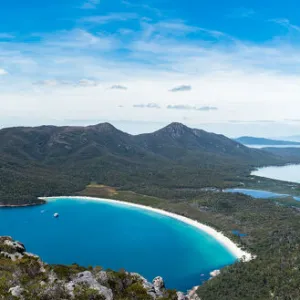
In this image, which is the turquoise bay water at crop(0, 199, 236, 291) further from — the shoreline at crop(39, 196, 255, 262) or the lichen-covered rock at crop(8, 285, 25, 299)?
the lichen-covered rock at crop(8, 285, 25, 299)

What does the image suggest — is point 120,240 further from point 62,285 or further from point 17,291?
point 17,291

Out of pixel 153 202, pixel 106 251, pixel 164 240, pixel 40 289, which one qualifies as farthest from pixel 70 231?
pixel 40 289

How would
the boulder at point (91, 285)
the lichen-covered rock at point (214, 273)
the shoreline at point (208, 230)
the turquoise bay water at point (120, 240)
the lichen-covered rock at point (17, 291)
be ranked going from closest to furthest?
the lichen-covered rock at point (17, 291), the boulder at point (91, 285), the lichen-covered rock at point (214, 273), the turquoise bay water at point (120, 240), the shoreline at point (208, 230)

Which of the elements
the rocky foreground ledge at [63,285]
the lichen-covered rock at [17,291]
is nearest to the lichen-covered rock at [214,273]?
the rocky foreground ledge at [63,285]

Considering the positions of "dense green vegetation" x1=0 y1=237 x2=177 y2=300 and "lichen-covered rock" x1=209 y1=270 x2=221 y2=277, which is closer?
"dense green vegetation" x1=0 y1=237 x2=177 y2=300

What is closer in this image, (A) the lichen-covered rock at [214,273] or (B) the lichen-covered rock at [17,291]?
(B) the lichen-covered rock at [17,291]

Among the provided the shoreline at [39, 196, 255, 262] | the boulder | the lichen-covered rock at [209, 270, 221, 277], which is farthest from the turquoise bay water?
the boulder

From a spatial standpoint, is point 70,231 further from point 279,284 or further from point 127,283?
point 127,283

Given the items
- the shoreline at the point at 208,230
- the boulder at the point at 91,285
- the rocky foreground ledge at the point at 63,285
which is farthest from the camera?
the shoreline at the point at 208,230

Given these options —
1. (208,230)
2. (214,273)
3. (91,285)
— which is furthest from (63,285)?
(208,230)

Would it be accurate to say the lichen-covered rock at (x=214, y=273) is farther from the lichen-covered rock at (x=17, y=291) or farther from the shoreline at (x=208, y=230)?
the lichen-covered rock at (x=17, y=291)
